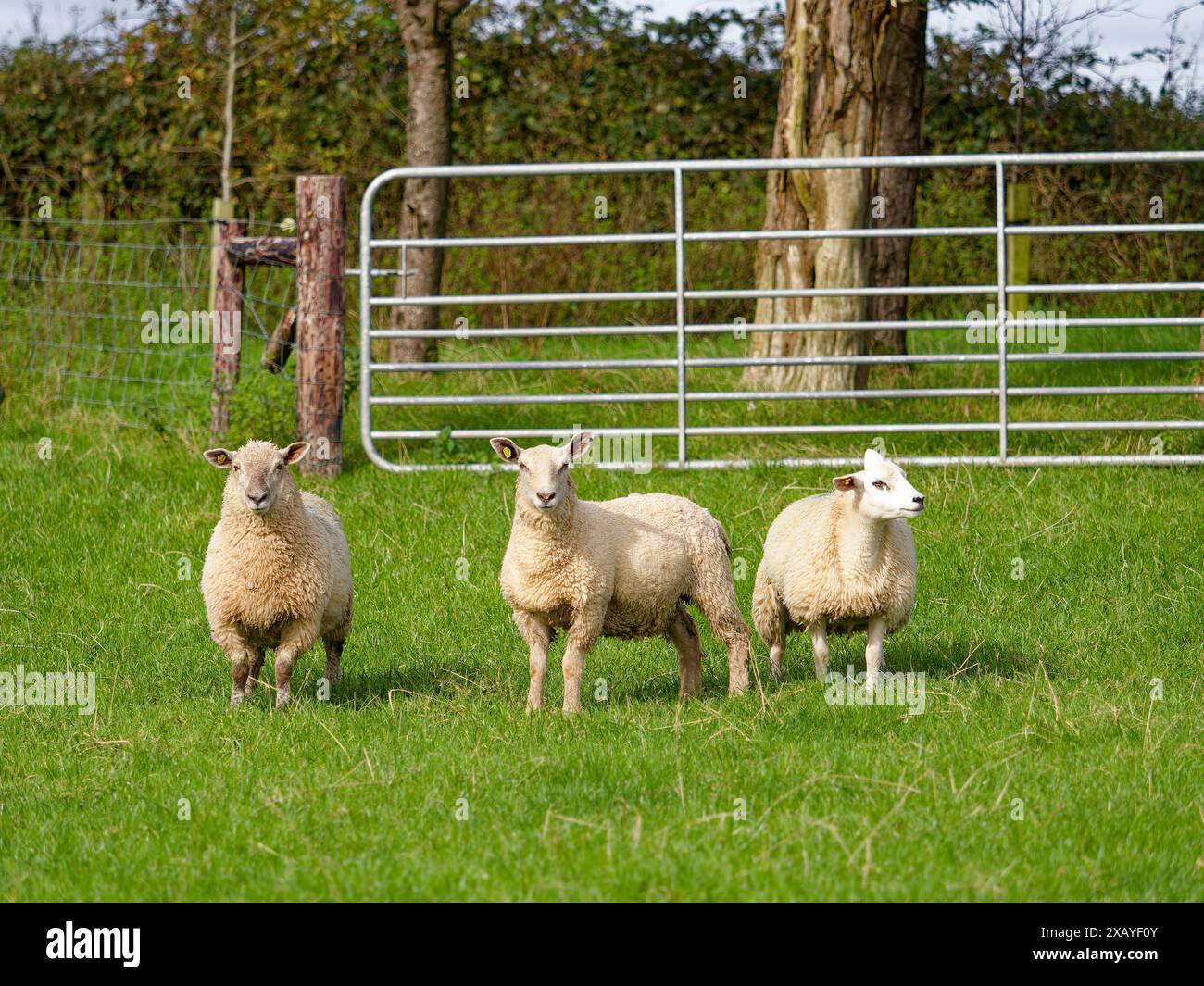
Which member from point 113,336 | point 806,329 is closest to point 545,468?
point 806,329

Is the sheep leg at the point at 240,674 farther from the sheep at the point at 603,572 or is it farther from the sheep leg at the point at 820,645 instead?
the sheep leg at the point at 820,645

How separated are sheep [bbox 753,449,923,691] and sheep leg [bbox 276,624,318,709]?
1795 millimetres

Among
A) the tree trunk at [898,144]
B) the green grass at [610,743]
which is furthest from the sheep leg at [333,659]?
the tree trunk at [898,144]

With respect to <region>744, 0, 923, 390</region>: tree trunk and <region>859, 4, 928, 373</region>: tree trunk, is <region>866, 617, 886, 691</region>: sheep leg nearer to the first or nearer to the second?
<region>744, 0, 923, 390</region>: tree trunk

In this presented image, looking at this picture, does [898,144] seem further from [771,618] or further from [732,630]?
[732,630]

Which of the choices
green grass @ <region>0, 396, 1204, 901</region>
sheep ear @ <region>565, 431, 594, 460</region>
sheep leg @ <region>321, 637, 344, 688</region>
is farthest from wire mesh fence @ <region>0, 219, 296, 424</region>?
sheep ear @ <region>565, 431, 594, 460</region>

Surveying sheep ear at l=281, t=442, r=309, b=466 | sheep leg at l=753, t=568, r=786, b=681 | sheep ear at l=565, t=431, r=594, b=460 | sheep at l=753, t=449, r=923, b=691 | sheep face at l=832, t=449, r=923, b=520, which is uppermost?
sheep ear at l=565, t=431, r=594, b=460

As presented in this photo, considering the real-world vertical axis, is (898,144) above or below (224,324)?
above

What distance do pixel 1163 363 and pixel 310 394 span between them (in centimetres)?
719

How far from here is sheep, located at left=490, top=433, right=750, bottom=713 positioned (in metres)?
5.79

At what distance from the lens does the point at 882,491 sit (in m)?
5.94

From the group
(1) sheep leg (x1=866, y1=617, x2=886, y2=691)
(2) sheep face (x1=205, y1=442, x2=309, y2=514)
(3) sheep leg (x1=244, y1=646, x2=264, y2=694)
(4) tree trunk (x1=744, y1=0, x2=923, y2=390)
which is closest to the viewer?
(2) sheep face (x1=205, y1=442, x2=309, y2=514)

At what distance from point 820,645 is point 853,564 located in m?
0.41

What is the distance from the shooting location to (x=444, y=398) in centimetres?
978
